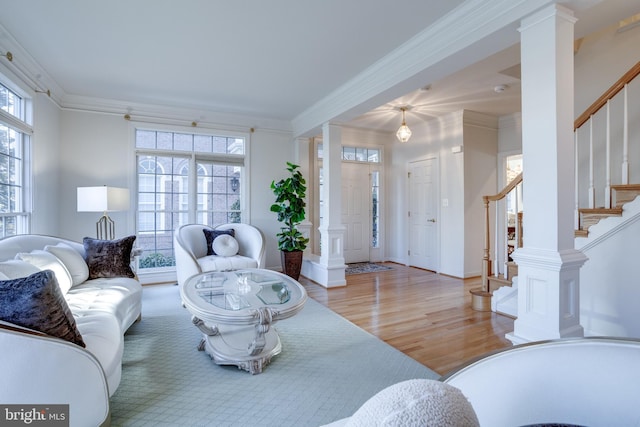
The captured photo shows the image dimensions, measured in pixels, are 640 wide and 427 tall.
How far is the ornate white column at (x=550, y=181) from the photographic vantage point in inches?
74.5

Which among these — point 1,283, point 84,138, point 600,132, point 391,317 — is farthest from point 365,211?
point 1,283

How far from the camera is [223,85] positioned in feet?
12.9

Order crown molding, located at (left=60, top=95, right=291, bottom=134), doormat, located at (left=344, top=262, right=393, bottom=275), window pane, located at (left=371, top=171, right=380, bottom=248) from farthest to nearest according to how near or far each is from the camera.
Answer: window pane, located at (left=371, top=171, right=380, bottom=248)
doormat, located at (left=344, top=262, right=393, bottom=275)
crown molding, located at (left=60, top=95, right=291, bottom=134)

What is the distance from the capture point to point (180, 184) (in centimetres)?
491

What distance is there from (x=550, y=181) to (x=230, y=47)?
2.87 metres

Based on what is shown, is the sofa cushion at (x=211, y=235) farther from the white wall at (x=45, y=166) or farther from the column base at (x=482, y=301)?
the column base at (x=482, y=301)

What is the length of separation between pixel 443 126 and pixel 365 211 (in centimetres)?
217

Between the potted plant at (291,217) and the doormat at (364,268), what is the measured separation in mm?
1024

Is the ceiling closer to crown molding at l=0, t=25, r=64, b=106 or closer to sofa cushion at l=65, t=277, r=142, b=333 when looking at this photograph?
crown molding at l=0, t=25, r=64, b=106

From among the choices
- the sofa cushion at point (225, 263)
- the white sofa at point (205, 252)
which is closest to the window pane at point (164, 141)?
the white sofa at point (205, 252)

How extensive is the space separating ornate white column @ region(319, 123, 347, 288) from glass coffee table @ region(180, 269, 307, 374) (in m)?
1.80

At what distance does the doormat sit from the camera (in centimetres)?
559

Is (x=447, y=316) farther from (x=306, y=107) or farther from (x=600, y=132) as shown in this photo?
(x=306, y=107)

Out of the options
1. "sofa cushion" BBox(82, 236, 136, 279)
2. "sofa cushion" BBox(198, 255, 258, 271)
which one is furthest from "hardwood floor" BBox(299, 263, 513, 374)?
"sofa cushion" BBox(82, 236, 136, 279)
